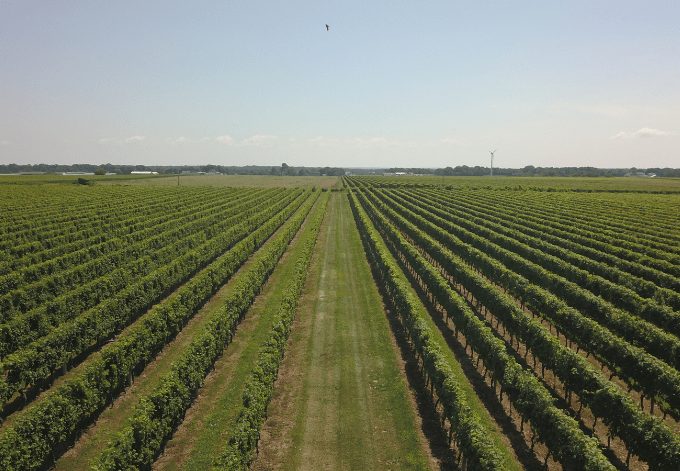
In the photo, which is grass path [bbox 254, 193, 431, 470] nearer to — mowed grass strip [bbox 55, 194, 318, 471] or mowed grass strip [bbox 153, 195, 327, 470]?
mowed grass strip [bbox 153, 195, 327, 470]

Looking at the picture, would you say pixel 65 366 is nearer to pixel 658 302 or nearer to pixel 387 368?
pixel 387 368

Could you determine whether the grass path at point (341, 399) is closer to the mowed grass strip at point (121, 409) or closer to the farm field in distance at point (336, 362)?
the farm field in distance at point (336, 362)

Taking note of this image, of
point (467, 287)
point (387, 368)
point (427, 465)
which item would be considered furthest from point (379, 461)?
point (467, 287)

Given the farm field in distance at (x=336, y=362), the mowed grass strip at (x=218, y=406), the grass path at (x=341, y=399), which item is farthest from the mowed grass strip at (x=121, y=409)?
the grass path at (x=341, y=399)

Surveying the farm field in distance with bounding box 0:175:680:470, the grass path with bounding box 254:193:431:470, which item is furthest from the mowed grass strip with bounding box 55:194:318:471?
the grass path with bounding box 254:193:431:470

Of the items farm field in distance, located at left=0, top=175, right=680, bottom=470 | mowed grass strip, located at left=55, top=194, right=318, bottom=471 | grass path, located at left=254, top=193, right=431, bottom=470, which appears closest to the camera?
farm field in distance, located at left=0, top=175, right=680, bottom=470
